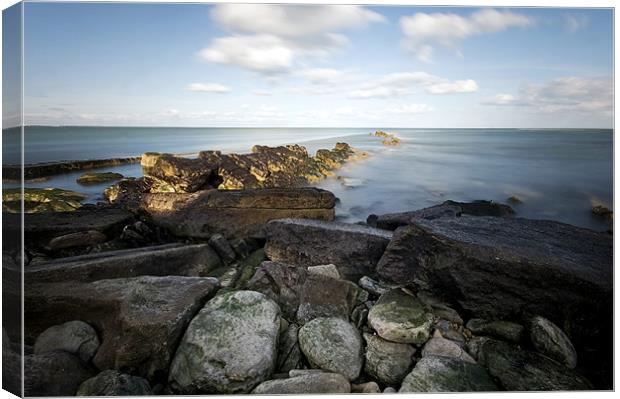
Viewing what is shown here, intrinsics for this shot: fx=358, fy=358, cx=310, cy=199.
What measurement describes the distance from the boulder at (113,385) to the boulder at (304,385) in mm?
618

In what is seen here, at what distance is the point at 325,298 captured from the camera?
222 centimetres

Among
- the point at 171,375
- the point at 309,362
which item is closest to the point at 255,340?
the point at 309,362

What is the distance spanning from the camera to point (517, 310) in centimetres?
202

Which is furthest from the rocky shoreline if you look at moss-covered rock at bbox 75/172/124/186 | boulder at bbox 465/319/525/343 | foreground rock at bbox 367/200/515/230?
moss-covered rock at bbox 75/172/124/186

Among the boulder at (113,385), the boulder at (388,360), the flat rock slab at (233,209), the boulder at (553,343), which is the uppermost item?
the flat rock slab at (233,209)

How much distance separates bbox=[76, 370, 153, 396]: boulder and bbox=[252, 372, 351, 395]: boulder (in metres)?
0.62

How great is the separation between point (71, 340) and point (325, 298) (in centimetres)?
147

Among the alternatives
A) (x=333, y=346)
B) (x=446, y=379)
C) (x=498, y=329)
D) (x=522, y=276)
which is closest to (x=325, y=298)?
(x=333, y=346)

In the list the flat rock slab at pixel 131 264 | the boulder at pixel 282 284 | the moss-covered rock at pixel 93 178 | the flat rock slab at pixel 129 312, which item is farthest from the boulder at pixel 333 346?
the moss-covered rock at pixel 93 178

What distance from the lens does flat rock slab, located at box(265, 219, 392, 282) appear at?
261 cm

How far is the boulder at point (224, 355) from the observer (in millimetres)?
1888

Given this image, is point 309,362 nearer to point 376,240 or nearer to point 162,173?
point 376,240

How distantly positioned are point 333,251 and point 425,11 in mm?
1716

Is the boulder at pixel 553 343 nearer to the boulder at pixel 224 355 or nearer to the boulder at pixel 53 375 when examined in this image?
the boulder at pixel 224 355
